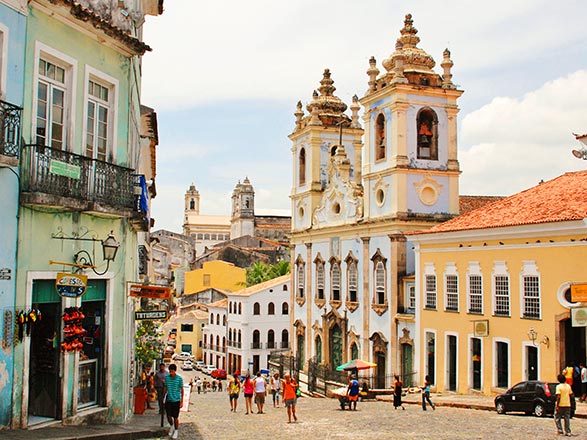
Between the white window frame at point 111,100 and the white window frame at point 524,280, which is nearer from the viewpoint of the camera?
the white window frame at point 111,100

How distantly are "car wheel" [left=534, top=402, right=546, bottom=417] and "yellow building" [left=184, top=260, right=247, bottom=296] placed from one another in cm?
6773

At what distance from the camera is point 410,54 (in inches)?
1463

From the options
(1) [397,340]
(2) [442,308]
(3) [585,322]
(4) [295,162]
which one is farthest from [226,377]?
(3) [585,322]

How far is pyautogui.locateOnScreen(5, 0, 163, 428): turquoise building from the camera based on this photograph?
11.3m

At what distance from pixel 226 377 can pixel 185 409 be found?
43070mm

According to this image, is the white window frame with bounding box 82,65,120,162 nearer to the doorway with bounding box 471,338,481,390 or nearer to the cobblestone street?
the cobblestone street

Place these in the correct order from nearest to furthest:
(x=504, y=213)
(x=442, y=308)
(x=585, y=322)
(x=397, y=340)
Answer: (x=585, y=322)
(x=504, y=213)
(x=442, y=308)
(x=397, y=340)

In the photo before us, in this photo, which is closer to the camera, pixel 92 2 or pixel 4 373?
pixel 4 373

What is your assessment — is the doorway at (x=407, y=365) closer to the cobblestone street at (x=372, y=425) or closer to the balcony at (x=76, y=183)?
the cobblestone street at (x=372, y=425)

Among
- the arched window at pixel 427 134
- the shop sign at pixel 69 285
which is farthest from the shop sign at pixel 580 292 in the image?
the arched window at pixel 427 134

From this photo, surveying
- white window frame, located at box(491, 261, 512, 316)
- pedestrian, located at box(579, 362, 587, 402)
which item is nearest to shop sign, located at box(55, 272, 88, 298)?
pedestrian, located at box(579, 362, 587, 402)

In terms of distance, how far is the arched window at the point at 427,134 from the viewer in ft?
120

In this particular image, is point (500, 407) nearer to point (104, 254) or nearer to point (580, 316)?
point (580, 316)

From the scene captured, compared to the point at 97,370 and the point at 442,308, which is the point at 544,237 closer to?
the point at 442,308
